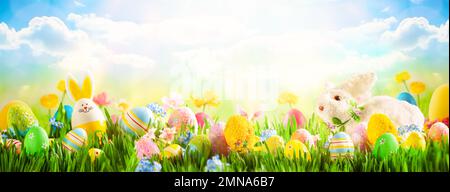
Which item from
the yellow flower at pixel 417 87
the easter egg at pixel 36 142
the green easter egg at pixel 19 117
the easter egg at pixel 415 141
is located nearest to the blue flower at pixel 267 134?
the easter egg at pixel 415 141

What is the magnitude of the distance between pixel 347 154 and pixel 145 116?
67 cm

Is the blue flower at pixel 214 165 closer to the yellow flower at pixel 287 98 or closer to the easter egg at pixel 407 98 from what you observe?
the yellow flower at pixel 287 98

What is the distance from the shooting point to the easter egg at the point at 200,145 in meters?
1.73

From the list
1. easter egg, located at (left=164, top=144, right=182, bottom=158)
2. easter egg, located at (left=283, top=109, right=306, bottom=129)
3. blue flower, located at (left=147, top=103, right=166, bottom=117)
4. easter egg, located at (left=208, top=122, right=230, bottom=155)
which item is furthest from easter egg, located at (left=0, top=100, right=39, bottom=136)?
easter egg, located at (left=283, top=109, right=306, bottom=129)

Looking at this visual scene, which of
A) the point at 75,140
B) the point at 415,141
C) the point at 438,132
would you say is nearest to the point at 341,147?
the point at 415,141

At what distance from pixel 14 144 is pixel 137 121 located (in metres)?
0.38

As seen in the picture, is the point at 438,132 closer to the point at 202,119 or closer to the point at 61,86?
the point at 202,119

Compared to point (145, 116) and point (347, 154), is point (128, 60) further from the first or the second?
point (347, 154)

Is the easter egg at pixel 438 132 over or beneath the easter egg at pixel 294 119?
beneath

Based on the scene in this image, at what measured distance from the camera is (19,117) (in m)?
1.93

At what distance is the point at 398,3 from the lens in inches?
76.0

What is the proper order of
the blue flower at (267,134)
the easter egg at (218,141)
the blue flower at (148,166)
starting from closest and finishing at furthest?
1. the blue flower at (148,166)
2. the easter egg at (218,141)
3. the blue flower at (267,134)

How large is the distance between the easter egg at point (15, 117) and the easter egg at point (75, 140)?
0.19 m
